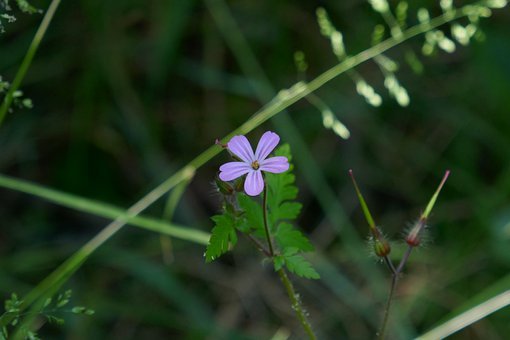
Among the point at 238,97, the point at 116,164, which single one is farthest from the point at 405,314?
the point at 116,164

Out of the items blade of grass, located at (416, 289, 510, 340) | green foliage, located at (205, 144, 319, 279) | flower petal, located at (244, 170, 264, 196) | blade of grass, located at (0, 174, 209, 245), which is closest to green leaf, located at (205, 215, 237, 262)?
green foliage, located at (205, 144, 319, 279)

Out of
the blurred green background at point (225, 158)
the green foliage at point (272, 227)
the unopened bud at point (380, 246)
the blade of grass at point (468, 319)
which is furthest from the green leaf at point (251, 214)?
the blurred green background at point (225, 158)

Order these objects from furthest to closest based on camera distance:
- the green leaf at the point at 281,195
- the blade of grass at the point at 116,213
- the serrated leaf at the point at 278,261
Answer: the blade of grass at the point at 116,213
the green leaf at the point at 281,195
the serrated leaf at the point at 278,261

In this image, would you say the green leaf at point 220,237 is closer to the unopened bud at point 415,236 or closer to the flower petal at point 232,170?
the flower petal at point 232,170

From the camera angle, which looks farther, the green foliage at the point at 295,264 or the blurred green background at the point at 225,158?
the blurred green background at the point at 225,158

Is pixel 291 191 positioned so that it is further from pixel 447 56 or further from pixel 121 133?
pixel 447 56

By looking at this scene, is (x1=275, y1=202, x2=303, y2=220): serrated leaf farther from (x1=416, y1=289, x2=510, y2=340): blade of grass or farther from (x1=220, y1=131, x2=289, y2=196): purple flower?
(x1=416, y1=289, x2=510, y2=340): blade of grass

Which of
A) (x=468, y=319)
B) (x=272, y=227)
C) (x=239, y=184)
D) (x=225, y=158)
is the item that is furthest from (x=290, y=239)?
(x=225, y=158)
